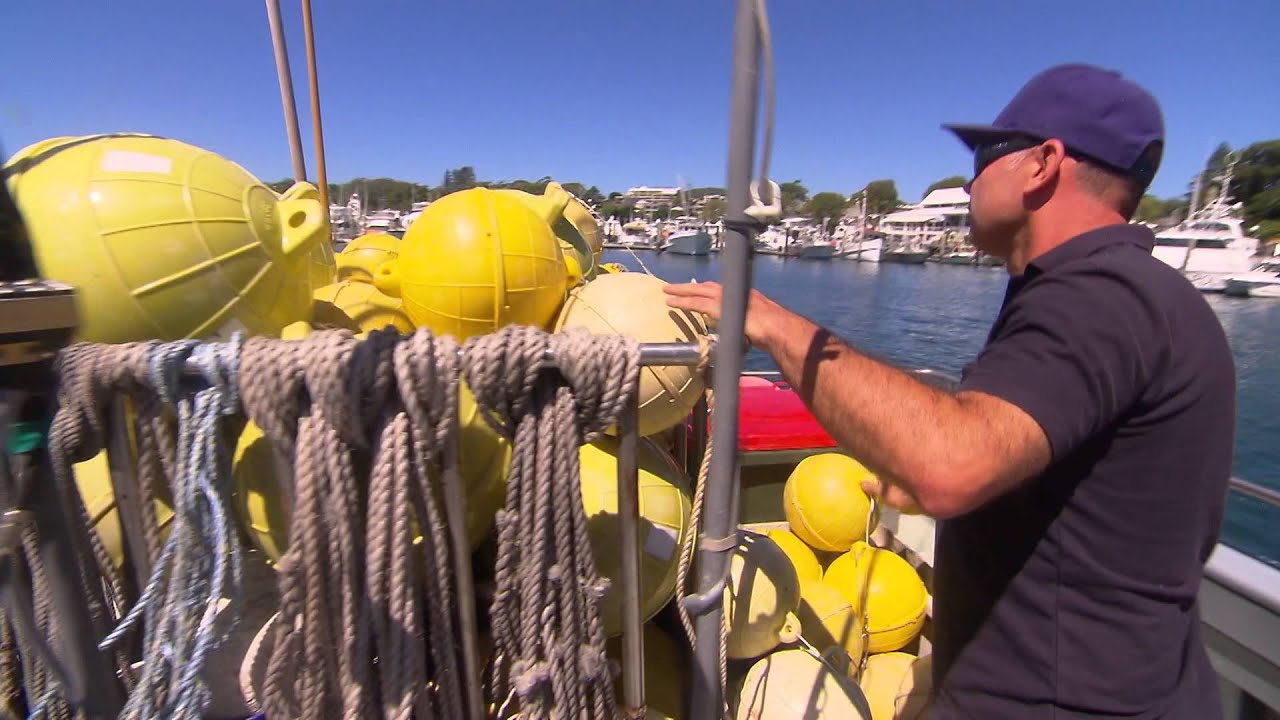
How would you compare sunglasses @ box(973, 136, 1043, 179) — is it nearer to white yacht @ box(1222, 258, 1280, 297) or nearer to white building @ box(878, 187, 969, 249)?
white yacht @ box(1222, 258, 1280, 297)

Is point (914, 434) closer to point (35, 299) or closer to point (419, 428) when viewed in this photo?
point (419, 428)

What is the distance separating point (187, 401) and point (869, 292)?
37.5m

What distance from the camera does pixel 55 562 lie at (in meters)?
1.11

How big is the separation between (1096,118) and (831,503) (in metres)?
A: 2.36

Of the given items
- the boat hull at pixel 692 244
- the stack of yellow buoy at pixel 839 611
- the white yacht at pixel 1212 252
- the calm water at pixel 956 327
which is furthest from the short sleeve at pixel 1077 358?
the boat hull at pixel 692 244

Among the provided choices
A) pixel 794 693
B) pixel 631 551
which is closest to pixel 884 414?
pixel 631 551

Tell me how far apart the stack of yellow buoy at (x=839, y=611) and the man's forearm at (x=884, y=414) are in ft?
3.33

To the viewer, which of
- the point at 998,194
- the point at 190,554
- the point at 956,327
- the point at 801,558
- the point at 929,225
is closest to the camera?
the point at 190,554

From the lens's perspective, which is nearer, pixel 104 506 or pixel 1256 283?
pixel 104 506

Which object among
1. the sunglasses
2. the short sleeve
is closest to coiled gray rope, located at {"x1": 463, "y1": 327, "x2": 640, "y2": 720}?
the short sleeve

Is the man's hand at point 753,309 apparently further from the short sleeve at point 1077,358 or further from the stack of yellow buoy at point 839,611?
the stack of yellow buoy at point 839,611

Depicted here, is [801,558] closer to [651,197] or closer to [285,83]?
[285,83]

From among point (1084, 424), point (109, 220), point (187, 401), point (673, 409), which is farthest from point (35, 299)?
point (1084, 424)

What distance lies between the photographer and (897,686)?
8.59 ft
